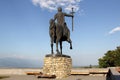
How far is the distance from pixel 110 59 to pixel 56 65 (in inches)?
1006

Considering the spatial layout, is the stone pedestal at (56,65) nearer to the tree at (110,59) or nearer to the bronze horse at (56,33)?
the bronze horse at (56,33)

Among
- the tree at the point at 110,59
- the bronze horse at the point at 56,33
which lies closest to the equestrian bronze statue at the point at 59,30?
the bronze horse at the point at 56,33

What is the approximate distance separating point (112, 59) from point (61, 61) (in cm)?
2538

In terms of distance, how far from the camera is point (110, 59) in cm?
4134

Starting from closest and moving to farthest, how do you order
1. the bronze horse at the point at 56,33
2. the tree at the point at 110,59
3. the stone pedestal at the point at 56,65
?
1. the stone pedestal at the point at 56,65
2. the bronze horse at the point at 56,33
3. the tree at the point at 110,59

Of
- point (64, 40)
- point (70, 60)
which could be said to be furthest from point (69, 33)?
point (70, 60)

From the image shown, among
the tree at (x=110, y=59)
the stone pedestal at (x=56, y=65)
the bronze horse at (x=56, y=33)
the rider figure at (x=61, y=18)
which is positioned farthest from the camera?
the tree at (x=110, y=59)

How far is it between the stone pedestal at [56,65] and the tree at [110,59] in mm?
24698

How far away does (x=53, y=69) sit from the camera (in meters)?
17.2

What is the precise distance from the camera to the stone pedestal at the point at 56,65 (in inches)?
673

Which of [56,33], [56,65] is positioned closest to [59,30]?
[56,33]

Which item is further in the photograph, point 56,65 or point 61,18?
point 61,18

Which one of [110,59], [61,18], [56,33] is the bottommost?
[56,33]

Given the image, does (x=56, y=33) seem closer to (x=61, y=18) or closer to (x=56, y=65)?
(x=61, y=18)
